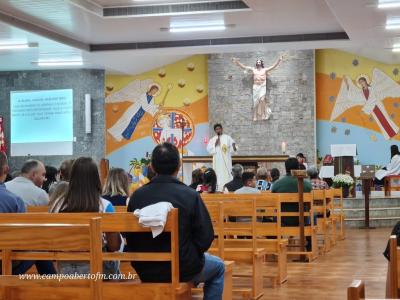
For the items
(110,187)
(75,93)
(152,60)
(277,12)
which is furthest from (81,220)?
(152,60)

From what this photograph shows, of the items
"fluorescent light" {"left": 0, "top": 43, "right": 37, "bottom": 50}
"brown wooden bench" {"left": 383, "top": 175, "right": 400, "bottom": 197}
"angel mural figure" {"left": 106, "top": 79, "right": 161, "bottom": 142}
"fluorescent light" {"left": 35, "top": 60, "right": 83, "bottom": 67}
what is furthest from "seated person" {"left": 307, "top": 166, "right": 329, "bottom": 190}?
"angel mural figure" {"left": 106, "top": 79, "right": 161, "bottom": 142}

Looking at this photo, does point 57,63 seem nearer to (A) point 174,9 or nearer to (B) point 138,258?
(A) point 174,9

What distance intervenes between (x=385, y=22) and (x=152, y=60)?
7514mm

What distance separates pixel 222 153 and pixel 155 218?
42.9 ft

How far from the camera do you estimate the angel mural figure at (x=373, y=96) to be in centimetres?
1797

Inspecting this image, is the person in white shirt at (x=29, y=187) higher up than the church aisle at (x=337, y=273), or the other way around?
the person in white shirt at (x=29, y=187)

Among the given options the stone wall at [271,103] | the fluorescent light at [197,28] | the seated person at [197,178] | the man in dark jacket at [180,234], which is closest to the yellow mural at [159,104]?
the stone wall at [271,103]

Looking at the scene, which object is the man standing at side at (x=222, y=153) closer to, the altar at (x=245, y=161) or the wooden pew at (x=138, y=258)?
the altar at (x=245, y=161)

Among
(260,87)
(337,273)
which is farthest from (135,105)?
(337,273)

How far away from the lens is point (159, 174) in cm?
409

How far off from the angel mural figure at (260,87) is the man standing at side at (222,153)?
5.98 ft

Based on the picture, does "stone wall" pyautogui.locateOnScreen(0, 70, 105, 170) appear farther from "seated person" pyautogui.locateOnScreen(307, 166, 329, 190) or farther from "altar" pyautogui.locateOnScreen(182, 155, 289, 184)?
"seated person" pyautogui.locateOnScreen(307, 166, 329, 190)

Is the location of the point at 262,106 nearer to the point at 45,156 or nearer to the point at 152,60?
the point at 152,60

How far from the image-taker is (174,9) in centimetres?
1127
